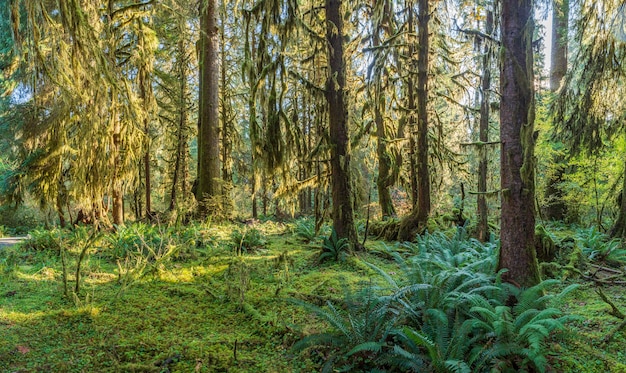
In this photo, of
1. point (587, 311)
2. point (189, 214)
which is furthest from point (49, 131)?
point (587, 311)

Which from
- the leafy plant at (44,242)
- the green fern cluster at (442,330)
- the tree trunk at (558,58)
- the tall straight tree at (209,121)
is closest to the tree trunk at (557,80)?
the tree trunk at (558,58)

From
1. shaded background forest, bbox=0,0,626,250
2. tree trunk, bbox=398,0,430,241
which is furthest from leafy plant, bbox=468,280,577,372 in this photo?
tree trunk, bbox=398,0,430,241

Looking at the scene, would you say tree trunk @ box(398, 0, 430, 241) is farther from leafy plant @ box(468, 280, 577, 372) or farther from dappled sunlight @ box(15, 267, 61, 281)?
dappled sunlight @ box(15, 267, 61, 281)

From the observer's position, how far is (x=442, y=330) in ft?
10.0

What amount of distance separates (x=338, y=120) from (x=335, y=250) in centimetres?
234

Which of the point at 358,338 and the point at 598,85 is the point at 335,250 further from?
the point at 598,85

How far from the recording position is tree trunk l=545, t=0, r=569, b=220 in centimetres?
1097

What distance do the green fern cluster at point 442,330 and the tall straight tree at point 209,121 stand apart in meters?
6.42

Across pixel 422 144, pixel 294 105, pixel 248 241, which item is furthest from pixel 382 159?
pixel 248 241

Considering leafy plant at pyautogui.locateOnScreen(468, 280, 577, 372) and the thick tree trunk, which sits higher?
the thick tree trunk

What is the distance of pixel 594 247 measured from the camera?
6.30 meters

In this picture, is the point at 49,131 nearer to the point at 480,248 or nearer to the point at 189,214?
the point at 189,214

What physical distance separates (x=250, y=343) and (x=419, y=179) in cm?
591

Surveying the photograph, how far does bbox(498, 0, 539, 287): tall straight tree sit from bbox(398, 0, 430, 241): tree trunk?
4.29 meters
